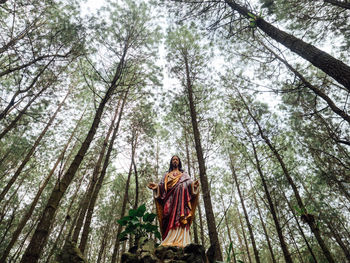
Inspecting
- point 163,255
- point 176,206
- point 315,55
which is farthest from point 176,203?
point 315,55

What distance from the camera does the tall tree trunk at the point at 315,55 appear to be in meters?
2.80

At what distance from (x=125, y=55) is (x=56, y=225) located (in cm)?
1705

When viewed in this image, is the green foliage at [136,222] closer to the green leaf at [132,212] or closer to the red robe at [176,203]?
the green leaf at [132,212]

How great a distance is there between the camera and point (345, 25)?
201 inches

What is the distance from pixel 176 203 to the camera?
4.01 m

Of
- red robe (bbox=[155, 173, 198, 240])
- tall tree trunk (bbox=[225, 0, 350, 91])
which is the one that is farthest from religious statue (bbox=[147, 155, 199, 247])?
tall tree trunk (bbox=[225, 0, 350, 91])

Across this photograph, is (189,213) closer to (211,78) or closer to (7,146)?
(211,78)

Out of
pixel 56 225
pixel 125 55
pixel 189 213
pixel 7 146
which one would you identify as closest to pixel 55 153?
pixel 7 146

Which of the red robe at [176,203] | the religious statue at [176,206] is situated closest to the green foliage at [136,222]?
the religious statue at [176,206]

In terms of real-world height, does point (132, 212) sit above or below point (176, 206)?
below

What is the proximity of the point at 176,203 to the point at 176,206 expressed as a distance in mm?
60

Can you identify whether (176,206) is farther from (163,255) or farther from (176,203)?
(163,255)

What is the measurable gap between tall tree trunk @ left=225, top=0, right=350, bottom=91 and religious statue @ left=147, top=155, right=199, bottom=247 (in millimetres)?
3150

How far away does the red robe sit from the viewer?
147 inches
